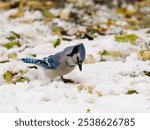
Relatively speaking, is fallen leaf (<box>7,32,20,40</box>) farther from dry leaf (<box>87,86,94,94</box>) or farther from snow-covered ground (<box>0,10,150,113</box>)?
dry leaf (<box>87,86,94,94</box>)

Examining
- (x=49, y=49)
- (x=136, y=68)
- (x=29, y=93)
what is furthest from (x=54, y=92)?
(x=49, y=49)

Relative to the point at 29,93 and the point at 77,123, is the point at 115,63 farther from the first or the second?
the point at 77,123

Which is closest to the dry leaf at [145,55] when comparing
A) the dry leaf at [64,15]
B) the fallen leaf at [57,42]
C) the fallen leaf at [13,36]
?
the fallen leaf at [57,42]

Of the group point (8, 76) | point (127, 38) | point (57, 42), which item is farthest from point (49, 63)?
point (127, 38)

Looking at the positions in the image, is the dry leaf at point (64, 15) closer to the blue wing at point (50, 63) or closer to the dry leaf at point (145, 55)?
the dry leaf at point (145, 55)

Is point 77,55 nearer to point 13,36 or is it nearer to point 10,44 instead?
point 10,44
